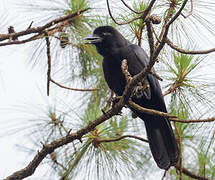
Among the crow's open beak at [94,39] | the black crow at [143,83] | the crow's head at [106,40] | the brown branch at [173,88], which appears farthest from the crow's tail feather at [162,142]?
the crow's open beak at [94,39]

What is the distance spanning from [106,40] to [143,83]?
0.56 metres

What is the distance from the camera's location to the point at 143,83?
2.81 metres

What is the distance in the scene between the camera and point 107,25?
10.2 ft

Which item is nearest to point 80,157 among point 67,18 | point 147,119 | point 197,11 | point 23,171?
point 23,171

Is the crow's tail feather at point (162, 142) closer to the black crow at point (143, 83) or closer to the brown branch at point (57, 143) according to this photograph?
the black crow at point (143, 83)

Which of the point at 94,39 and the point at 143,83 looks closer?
the point at 143,83

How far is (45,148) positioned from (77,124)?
450 mm

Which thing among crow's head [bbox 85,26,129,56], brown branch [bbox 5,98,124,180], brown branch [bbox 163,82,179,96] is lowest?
brown branch [bbox 5,98,124,180]

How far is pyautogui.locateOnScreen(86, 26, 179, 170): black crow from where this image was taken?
2885 mm

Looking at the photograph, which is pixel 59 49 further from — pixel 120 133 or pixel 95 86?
pixel 120 133

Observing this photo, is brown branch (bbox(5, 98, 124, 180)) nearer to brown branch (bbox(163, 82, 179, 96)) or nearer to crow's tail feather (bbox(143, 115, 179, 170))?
brown branch (bbox(163, 82, 179, 96))

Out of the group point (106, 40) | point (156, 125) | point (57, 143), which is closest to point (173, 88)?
point (156, 125)

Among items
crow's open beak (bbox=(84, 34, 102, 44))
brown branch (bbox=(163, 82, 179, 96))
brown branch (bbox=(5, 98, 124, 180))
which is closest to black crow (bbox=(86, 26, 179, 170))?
crow's open beak (bbox=(84, 34, 102, 44))

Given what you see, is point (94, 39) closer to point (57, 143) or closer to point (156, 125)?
point (156, 125)
